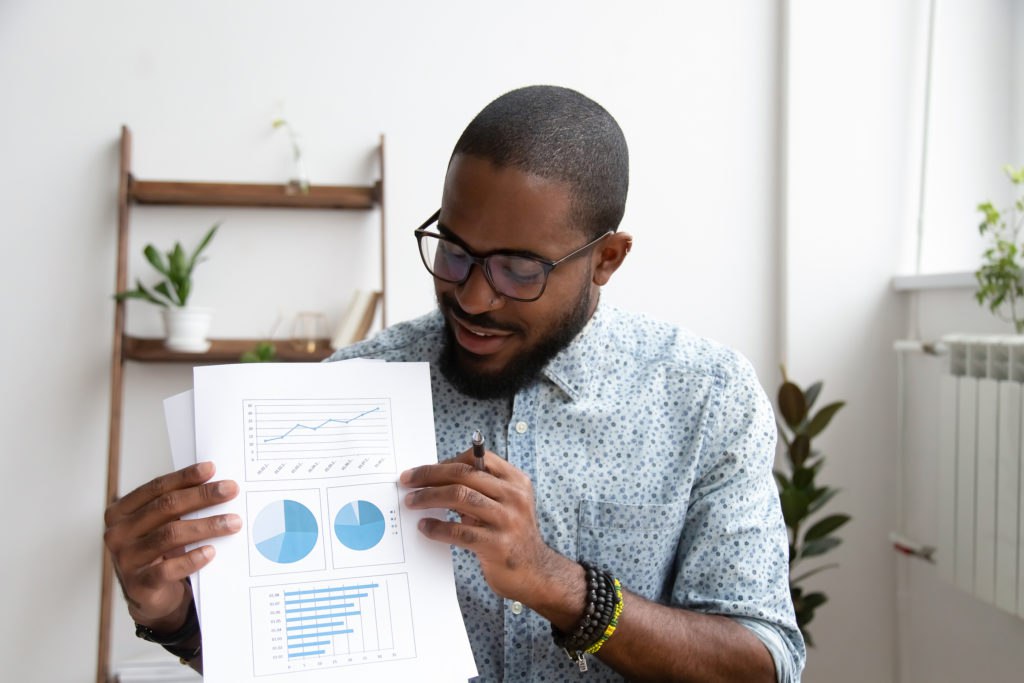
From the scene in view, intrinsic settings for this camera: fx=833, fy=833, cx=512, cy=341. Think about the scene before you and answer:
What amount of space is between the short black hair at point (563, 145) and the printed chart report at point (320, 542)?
37 cm

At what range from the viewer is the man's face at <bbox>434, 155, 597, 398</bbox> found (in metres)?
1.15

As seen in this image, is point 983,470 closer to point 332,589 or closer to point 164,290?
point 332,589

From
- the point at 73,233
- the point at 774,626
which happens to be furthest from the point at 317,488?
the point at 73,233

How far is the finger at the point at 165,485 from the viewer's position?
3.17ft

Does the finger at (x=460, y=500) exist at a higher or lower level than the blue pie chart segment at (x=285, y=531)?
higher

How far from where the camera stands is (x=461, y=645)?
1.00m

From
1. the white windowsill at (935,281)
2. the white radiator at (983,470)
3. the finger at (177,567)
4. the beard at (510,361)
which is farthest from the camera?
the white windowsill at (935,281)

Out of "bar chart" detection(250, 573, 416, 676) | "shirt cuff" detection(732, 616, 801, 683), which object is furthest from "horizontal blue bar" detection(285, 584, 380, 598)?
"shirt cuff" detection(732, 616, 801, 683)

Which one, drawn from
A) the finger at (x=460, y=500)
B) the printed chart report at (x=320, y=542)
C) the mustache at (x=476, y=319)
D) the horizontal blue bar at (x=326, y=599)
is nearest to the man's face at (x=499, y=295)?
the mustache at (x=476, y=319)

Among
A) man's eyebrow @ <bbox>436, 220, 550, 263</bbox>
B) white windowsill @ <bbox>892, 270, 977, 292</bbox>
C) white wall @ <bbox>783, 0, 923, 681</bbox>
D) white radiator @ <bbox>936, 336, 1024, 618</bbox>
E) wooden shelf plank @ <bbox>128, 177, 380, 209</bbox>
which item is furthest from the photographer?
white wall @ <bbox>783, 0, 923, 681</bbox>

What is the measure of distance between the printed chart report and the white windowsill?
1852 millimetres

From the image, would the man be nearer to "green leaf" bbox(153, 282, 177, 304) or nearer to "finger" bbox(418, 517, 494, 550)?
"finger" bbox(418, 517, 494, 550)

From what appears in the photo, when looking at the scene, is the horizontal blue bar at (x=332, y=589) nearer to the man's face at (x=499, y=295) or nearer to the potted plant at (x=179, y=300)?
the man's face at (x=499, y=295)

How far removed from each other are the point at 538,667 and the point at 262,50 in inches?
83.7
